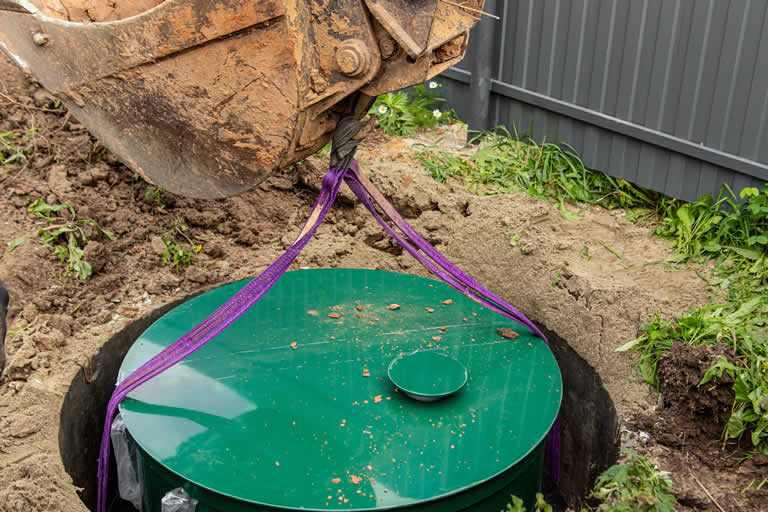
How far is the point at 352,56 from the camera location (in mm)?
1680

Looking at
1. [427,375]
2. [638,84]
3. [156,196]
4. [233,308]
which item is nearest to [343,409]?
[427,375]

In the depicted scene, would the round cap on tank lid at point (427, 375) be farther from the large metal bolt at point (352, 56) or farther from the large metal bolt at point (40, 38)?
the large metal bolt at point (40, 38)

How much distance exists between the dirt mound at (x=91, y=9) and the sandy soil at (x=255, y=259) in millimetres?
1259

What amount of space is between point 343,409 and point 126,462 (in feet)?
3.17

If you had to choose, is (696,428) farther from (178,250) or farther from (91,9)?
(91,9)

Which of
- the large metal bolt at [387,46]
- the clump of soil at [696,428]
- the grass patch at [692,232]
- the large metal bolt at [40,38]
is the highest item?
the large metal bolt at [387,46]

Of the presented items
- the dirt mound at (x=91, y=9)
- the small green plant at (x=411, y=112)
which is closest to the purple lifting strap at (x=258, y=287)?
the dirt mound at (x=91, y=9)

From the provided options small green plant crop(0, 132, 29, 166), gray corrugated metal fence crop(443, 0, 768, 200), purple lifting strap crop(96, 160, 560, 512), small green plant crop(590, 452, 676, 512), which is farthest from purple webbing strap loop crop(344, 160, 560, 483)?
small green plant crop(0, 132, 29, 166)

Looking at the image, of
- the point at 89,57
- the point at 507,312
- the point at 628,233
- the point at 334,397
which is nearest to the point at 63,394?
the point at 334,397

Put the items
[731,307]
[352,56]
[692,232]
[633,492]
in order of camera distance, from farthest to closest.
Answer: [692,232], [731,307], [633,492], [352,56]

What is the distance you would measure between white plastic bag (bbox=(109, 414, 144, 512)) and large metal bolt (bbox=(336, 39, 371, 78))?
1.82 m

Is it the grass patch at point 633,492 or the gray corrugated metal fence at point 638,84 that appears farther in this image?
the gray corrugated metal fence at point 638,84

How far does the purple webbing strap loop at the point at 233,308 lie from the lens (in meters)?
2.23

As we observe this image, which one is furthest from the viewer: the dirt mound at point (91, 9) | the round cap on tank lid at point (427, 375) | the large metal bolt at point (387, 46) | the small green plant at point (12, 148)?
the small green plant at point (12, 148)
